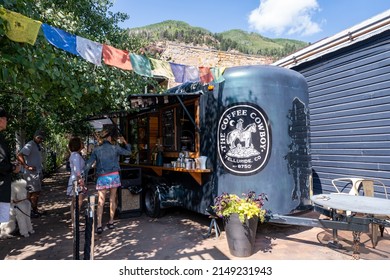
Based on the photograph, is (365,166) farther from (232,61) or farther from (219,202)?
(232,61)

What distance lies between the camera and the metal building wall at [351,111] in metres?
5.86

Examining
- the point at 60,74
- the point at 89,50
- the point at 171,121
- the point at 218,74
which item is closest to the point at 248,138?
the point at 218,74

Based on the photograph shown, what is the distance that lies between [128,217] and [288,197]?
3.78m

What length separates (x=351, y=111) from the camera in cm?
655

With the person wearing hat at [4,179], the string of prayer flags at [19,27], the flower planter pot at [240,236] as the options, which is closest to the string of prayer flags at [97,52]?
the string of prayer flags at [19,27]

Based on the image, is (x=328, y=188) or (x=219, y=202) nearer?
(x=219, y=202)

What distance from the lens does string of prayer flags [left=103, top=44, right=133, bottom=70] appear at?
453cm

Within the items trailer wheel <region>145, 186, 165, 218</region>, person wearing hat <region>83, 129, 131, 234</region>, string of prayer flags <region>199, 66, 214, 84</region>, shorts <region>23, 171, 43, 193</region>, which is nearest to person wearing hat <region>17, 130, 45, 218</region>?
shorts <region>23, 171, 43, 193</region>

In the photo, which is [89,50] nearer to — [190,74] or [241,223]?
[190,74]

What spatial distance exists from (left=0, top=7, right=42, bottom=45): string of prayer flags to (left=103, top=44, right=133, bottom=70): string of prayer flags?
1.55 metres

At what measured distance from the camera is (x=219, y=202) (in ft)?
15.1
